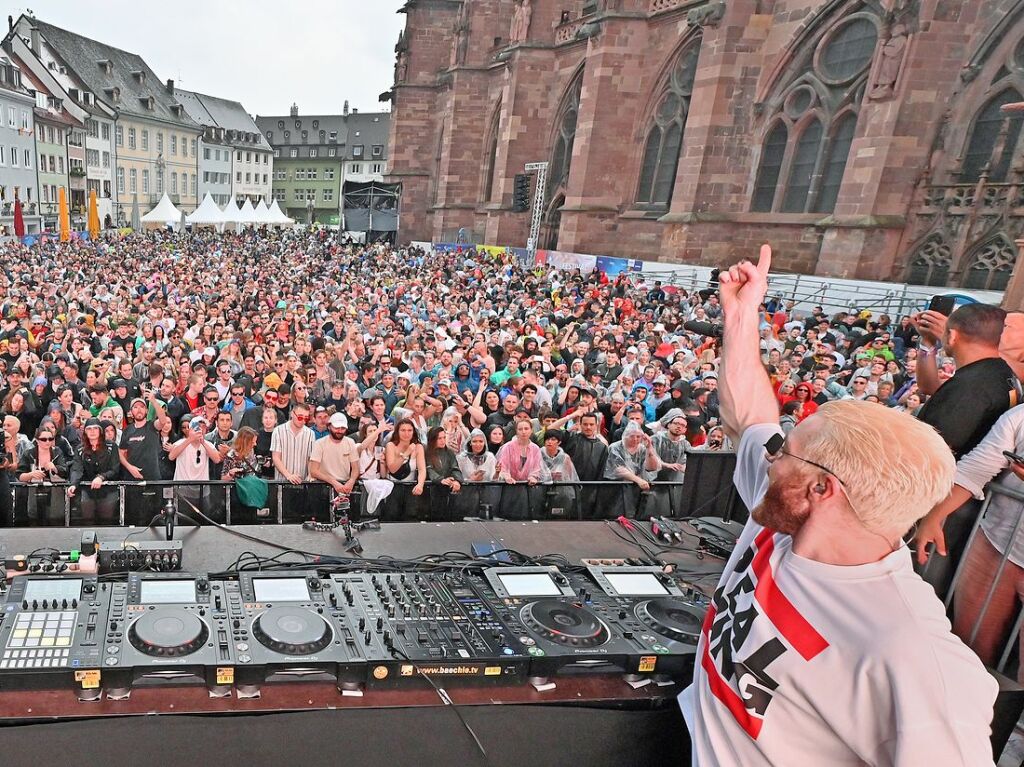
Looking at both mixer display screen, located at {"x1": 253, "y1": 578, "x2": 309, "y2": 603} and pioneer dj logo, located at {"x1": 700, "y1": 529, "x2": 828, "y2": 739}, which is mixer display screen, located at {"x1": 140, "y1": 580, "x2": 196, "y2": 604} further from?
pioneer dj logo, located at {"x1": 700, "y1": 529, "x2": 828, "y2": 739}

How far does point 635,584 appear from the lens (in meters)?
3.32

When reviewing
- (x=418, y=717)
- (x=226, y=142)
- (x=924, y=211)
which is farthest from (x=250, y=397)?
(x=226, y=142)

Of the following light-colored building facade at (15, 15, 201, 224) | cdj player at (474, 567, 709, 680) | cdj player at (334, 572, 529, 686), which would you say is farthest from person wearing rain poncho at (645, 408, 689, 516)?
light-colored building facade at (15, 15, 201, 224)

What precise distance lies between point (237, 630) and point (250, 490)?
10.5 feet

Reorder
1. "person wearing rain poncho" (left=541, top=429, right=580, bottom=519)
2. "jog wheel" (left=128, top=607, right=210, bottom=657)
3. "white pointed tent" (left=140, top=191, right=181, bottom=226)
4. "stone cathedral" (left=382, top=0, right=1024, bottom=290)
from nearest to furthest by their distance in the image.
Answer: "jog wheel" (left=128, top=607, right=210, bottom=657)
"person wearing rain poncho" (left=541, top=429, right=580, bottom=519)
"stone cathedral" (left=382, top=0, right=1024, bottom=290)
"white pointed tent" (left=140, top=191, right=181, bottom=226)

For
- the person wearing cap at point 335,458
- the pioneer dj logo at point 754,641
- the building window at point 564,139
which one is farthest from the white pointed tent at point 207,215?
the pioneer dj logo at point 754,641

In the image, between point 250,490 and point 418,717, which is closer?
point 418,717

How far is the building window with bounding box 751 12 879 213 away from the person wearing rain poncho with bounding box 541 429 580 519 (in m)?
16.1

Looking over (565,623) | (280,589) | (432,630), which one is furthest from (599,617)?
(280,589)

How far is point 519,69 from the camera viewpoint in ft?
103

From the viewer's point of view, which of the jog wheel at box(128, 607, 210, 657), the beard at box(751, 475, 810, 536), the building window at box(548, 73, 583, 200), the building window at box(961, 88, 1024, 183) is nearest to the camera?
the beard at box(751, 475, 810, 536)

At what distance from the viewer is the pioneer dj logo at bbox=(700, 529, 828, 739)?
1.75 meters

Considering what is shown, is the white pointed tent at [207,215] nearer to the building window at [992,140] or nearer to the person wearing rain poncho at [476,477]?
A: the building window at [992,140]

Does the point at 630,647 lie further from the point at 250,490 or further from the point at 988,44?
the point at 988,44
